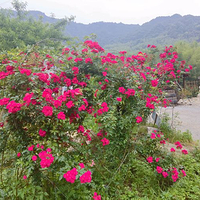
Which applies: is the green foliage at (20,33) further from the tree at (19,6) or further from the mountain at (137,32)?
the mountain at (137,32)

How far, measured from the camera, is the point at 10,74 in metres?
1.19

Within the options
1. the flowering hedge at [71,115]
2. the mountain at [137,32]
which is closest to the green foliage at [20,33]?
the flowering hedge at [71,115]

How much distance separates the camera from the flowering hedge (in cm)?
111

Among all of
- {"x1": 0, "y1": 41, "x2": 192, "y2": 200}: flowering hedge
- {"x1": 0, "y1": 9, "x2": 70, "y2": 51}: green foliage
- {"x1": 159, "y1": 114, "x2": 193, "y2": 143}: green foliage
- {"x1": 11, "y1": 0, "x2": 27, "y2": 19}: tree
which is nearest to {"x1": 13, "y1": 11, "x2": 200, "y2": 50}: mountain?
{"x1": 11, "y1": 0, "x2": 27, "y2": 19}: tree

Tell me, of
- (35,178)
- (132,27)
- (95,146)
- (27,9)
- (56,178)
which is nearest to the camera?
(35,178)

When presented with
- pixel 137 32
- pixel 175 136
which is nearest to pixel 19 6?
pixel 175 136

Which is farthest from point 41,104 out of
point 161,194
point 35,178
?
point 161,194

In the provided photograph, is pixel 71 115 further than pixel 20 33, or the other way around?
pixel 20 33

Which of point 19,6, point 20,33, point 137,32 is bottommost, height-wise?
point 20,33

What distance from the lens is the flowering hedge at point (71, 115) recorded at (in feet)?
3.64

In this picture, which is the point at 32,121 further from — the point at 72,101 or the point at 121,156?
the point at 121,156

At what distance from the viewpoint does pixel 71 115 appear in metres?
1.21

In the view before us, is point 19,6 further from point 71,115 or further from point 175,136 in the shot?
point 71,115

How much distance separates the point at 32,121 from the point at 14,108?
208mm
